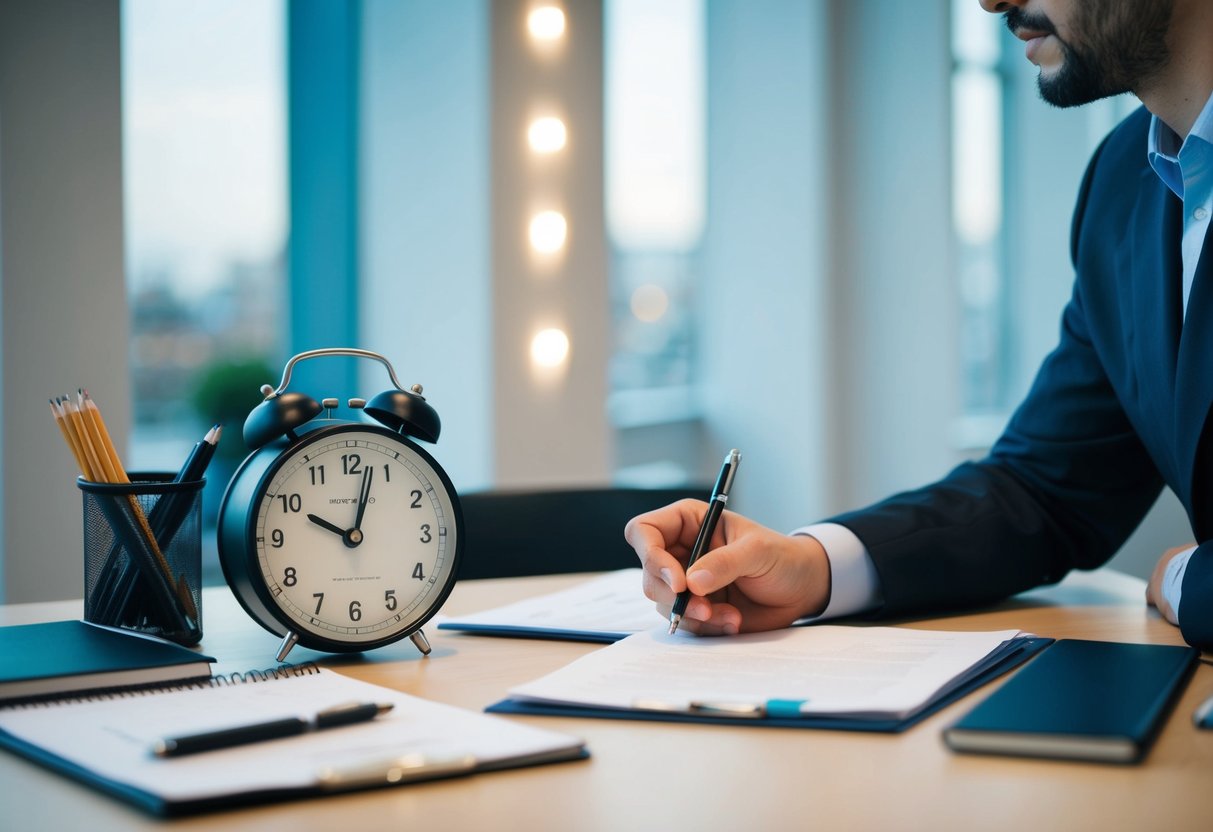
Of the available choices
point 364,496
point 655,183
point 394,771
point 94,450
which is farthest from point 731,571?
point 655,183

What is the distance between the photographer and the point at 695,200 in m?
4.37

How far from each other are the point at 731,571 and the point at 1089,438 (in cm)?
→ 59

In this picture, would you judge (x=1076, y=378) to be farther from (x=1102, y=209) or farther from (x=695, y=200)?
(x=695, y=200)

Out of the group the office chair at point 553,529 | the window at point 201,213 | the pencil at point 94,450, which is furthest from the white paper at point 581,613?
the window at point 201,213

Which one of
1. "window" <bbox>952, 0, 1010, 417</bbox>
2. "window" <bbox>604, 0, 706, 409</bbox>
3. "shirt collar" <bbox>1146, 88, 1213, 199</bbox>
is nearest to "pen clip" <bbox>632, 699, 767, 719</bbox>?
"shirt collar" <bbox>1146, 88, 1213, 199</bbox>

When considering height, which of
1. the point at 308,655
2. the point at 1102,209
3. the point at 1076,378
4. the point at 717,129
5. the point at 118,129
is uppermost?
the point at 717,129

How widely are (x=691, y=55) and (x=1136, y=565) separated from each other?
2.51 meters

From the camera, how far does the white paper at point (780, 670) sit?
78cm

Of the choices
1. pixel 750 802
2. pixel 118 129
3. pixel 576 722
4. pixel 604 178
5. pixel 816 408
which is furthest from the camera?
pixel 816 408

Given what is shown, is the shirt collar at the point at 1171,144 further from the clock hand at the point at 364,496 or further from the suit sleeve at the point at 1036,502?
the clock hand at the point at 364,496

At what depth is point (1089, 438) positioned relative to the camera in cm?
137

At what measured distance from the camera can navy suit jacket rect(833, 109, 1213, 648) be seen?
1167 millimetres

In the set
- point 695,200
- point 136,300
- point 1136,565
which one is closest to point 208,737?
point 136,300

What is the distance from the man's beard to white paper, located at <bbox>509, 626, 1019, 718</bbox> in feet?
2.24
